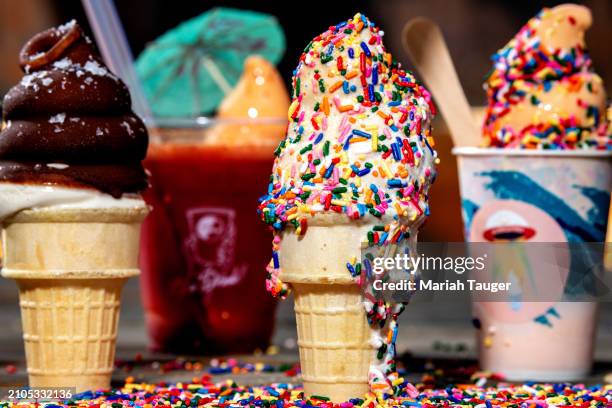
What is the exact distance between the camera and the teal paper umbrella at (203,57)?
194 inches

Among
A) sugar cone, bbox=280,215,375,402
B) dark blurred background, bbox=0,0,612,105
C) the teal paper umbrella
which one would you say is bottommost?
sugar cone, bbox=280,215,375,402

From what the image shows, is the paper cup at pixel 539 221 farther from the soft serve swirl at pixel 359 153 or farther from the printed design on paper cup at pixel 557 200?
the soft serve swirl at pixel 359 153

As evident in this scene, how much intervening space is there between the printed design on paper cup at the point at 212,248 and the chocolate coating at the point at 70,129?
3.14ft

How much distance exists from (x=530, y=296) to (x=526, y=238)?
20 cm

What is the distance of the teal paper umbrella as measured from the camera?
493 centimetres

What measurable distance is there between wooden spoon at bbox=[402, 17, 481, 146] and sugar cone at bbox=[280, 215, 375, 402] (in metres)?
1.14

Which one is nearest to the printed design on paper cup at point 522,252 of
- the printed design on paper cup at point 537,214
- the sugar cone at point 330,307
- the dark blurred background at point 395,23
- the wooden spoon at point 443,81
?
the printed design on paper cup at point 537,214

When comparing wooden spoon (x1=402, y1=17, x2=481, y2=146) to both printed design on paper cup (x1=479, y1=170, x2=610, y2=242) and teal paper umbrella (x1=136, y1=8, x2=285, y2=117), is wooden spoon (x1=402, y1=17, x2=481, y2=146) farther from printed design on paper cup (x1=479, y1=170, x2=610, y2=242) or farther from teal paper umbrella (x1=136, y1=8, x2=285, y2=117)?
teal paper umbrella (x1=136, y1=8, x2=285, y2=117)

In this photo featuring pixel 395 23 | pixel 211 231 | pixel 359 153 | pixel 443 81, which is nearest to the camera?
pixel 359 153

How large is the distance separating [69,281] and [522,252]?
1.52 m

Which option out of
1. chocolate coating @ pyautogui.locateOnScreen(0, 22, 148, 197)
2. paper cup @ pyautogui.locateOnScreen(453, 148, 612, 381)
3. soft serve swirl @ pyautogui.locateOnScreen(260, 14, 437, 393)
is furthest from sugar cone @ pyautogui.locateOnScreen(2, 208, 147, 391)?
paper cup @ pyautogui.locateOnScreen(453, 148, 612, 381)

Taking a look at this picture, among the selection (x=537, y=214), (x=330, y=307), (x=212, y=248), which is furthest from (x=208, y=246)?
(x=330, y=307)

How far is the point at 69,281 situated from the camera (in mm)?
3473

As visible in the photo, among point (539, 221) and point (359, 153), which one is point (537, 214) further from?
point (359, 153)
